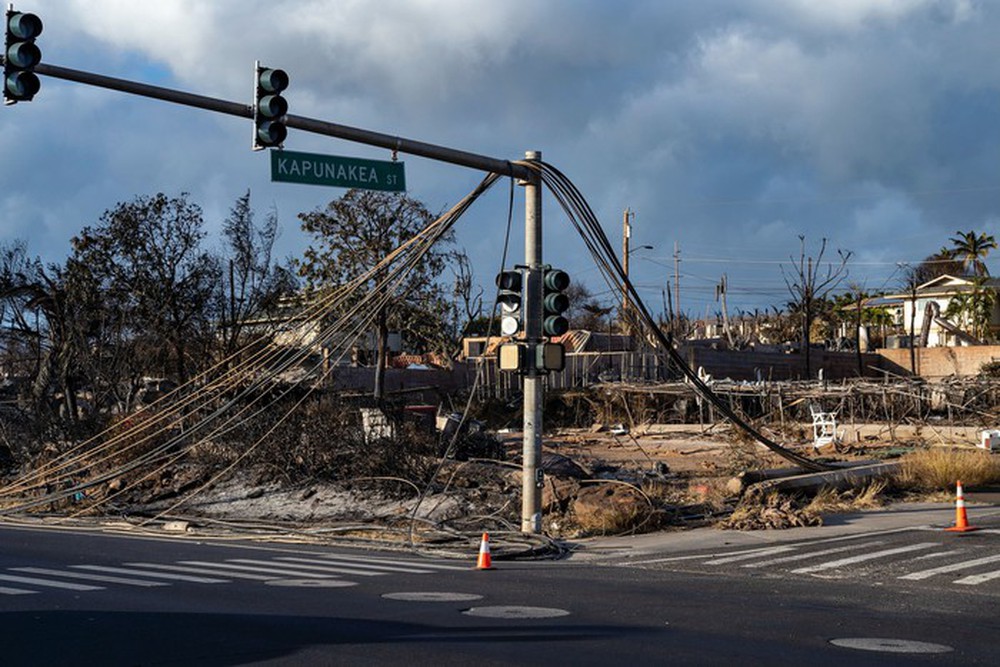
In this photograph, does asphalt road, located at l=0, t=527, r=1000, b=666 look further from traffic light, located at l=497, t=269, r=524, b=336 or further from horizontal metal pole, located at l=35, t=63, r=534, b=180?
horizontal metal pole, located at l=35, t=63, r=534, b=180

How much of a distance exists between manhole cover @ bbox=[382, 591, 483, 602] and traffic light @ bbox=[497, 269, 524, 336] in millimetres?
6210

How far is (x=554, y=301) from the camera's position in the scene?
18.1 m

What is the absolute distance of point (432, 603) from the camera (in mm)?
11625

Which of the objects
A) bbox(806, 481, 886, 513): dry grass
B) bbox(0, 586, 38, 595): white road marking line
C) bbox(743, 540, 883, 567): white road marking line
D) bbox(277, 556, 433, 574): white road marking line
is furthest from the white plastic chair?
bbox(0, 586, 38, 595): white road marking line

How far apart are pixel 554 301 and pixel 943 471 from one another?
11.3 meters

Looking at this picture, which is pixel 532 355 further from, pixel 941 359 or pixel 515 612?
pixel 941 359

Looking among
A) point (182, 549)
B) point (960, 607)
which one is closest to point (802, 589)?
point (960, 607)

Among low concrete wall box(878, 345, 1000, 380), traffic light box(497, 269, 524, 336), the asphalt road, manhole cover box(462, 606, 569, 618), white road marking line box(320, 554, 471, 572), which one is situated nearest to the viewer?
the asphalt road

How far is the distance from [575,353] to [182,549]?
39.5 metres

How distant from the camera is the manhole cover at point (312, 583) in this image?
13.1m

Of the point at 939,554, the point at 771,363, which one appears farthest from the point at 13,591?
the point at 771,363

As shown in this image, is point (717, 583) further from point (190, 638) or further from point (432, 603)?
point (190, 638)

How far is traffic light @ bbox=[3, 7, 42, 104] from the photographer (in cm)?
1281

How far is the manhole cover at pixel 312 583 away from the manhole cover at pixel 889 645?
5826 mm
